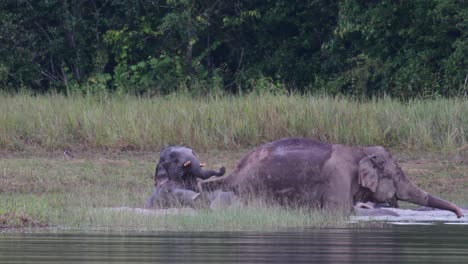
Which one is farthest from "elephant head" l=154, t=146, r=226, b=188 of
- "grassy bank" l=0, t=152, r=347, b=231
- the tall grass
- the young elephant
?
the tall grass

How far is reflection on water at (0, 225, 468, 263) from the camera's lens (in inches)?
384

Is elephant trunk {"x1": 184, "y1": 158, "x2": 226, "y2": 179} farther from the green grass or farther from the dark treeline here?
the dark treeline

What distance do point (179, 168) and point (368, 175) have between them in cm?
244

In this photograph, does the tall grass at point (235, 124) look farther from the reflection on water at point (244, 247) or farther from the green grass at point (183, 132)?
the reflection on water at point (244, 247)

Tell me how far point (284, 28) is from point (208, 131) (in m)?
10.8

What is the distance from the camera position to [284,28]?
32594 mm

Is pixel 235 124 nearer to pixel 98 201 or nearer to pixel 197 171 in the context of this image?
pixel 197 171

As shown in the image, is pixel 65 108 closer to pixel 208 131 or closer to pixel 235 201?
pixel 208 131

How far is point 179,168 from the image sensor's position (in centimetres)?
1594

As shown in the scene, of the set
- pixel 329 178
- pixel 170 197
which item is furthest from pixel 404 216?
pixel 170 197

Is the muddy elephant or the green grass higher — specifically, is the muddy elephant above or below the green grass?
above

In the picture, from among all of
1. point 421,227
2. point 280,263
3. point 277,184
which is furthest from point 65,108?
point 280,263

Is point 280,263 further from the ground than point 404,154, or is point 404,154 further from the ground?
point 280,263

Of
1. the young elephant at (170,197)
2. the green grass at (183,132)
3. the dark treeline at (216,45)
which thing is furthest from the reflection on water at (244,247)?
the dark treeline at (216,45)
